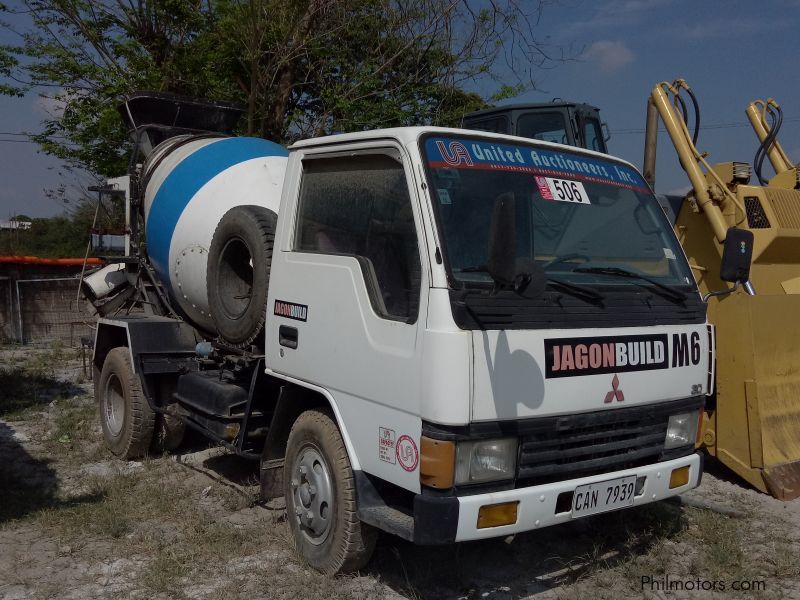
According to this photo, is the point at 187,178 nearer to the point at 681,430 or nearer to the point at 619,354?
the point at 619,354

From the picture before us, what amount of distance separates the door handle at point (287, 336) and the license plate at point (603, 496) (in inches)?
70.0

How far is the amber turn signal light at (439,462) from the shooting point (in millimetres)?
3408

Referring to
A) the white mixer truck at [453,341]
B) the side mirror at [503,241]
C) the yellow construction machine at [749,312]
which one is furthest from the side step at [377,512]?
the yellow construction machine at [749,312]

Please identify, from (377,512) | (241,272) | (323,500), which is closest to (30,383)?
(241,272)

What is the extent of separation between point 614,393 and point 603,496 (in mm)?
499

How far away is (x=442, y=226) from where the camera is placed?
3637mm

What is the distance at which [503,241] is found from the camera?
3221mm

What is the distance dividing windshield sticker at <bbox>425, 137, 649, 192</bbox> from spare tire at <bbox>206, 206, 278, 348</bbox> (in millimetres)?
1501

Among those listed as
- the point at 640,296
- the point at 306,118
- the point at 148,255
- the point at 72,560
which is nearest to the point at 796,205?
the point at 640,296

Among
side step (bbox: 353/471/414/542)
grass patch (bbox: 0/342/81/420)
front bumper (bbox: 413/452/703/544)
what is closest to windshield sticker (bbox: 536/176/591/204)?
front bumper (bbox: 413/452/703/544)

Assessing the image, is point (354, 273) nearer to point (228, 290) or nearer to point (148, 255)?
point (228, 290)

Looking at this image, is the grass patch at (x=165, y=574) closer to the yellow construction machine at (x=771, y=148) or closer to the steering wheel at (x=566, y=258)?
the steering wheel at (x=566, y=258)

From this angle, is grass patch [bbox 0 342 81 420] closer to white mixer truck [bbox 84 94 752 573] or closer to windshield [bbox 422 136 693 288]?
white mixer truck [bbox 84 94 752 573]
